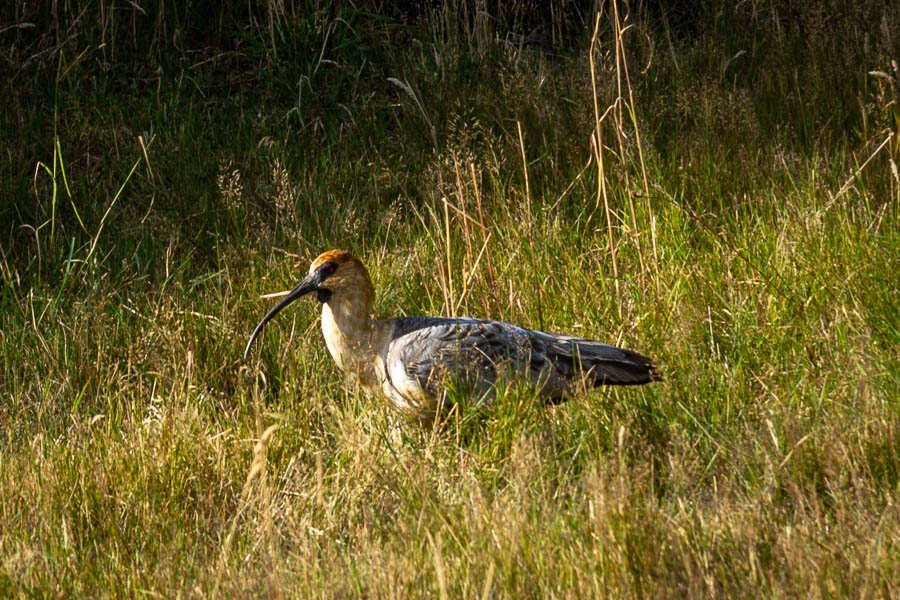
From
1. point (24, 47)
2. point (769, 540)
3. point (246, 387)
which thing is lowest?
point (246, 387)

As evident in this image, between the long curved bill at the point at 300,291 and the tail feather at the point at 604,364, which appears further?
the long curved bill at the point at 300,291

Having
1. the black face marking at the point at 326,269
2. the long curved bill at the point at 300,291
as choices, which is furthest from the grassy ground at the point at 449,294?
the black face marking at the point at 326,269

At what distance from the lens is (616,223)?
5.48 m

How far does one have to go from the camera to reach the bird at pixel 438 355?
391cm

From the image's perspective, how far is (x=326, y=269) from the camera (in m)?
4.41

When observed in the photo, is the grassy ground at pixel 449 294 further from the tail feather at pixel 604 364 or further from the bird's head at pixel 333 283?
the bird's head at pixel 333 283

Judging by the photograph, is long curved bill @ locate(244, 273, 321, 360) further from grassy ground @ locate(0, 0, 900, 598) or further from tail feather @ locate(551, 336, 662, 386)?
tail feather @ locate(551, 336, 662, 386)

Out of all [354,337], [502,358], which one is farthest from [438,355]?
[354,337]

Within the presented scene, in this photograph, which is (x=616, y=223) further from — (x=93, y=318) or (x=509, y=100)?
(x=93, y=318)

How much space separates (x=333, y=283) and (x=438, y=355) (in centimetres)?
62

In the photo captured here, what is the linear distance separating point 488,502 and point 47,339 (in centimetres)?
230

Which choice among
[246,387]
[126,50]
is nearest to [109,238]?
[246,387]

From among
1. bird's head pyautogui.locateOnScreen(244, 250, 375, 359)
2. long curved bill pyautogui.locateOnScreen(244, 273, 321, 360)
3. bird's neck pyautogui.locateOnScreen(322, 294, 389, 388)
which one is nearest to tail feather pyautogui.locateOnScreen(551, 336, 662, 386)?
A: bird's neck pyautogui.locateOnScreen(322, 294, 389, 388)

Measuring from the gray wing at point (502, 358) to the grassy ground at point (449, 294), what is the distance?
0.37ft
